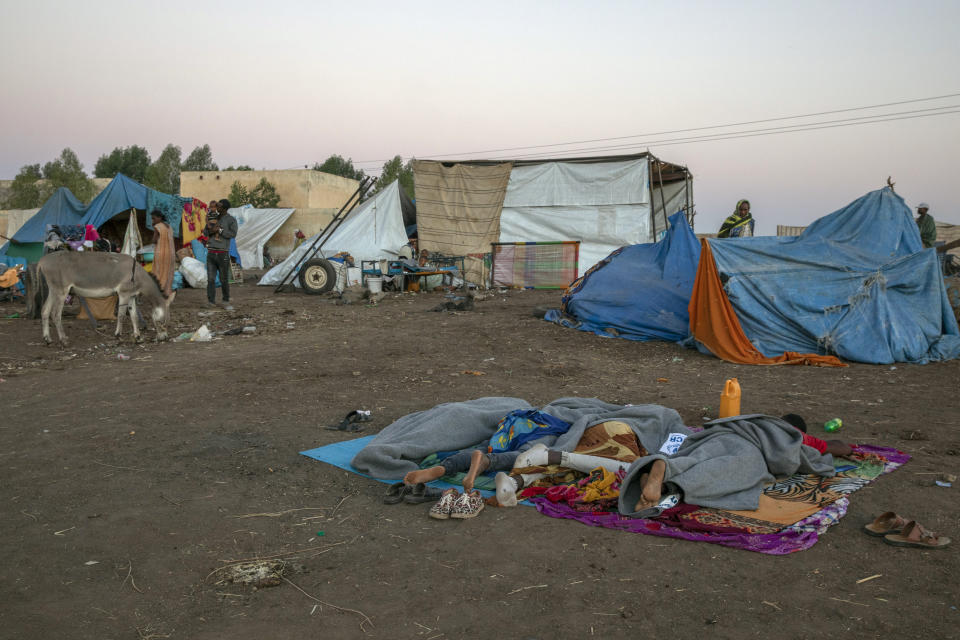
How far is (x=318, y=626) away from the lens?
2379 millimetres

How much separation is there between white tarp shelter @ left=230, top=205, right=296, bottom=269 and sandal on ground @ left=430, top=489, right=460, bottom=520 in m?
22.3

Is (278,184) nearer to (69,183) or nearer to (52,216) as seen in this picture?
(69,183)

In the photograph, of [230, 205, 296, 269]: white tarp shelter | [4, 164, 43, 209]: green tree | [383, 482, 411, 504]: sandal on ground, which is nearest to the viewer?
[383, 482, 411, 504]: sandal on ground

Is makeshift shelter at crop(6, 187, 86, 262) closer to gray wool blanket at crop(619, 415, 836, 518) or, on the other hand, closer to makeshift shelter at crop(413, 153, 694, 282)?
makeshift shelter at crop(413, 153, 694, 282)

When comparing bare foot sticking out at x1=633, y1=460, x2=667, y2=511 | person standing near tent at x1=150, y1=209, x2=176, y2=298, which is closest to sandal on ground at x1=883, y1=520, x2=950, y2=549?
bare foot sticking out at x1=633, y1=460, x2=667, y2=511

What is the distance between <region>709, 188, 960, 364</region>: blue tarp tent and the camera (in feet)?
25.3

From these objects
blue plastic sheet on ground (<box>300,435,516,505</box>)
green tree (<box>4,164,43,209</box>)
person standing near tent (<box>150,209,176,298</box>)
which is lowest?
blue plastic sheet on ground (<box>300,435,516,505</box>)

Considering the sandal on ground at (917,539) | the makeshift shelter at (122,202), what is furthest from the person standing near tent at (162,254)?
the sandal on ground at (917,539)

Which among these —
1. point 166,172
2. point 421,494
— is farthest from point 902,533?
point 166,172

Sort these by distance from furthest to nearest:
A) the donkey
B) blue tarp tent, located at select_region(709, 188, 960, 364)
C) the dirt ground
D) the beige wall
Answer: the beige wall → the donkey → blue tarp tent, located at select_region(709, 188, 960, 364) → the dirt ground

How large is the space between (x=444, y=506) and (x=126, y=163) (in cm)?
5957

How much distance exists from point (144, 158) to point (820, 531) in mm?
60809

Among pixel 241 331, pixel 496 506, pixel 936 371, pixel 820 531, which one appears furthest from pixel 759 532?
pixel 241 331

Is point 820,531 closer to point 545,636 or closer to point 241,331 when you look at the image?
point 545,636
